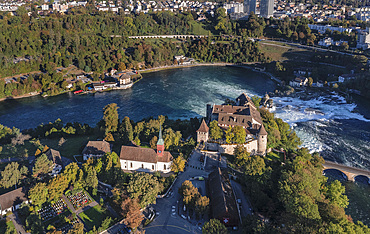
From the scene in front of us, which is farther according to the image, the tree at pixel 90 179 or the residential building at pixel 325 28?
the residential building at pixel 325 28

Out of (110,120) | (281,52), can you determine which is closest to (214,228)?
(110,120)

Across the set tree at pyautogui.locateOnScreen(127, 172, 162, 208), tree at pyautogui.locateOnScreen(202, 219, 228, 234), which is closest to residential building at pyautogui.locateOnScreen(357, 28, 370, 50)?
tree at pyautogui.locateOnScreen(127, 172, 162, 208)

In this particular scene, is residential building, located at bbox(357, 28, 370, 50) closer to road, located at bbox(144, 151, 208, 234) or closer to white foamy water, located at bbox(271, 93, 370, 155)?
white foamy water, located at bbox(271, 93, 370, 155)

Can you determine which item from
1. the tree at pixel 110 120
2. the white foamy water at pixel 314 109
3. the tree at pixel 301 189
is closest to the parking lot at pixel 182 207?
the tree at pixel 301 189

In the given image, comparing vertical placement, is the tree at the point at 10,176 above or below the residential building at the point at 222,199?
above

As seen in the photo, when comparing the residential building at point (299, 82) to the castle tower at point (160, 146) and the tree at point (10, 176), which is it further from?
the tree at point (10, 176)
